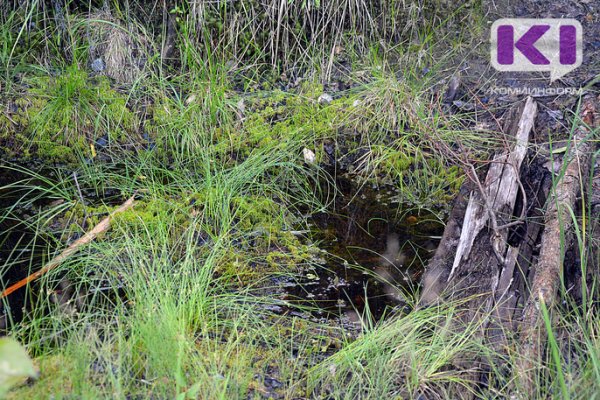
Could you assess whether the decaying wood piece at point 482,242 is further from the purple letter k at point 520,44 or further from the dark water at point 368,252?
the purple letter k at point 520,44

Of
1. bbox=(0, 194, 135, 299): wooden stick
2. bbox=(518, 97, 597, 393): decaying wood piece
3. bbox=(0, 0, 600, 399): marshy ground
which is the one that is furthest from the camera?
bbox=(0, 194, 135, 299): wooden stick

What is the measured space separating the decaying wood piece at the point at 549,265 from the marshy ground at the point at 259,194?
1.9 inches

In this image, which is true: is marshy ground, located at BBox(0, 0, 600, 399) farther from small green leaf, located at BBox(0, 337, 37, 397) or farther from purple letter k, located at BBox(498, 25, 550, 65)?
small green leaf, located at BBox(0, 337, 37, 397)

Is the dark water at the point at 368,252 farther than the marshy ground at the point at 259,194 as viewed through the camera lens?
Yes

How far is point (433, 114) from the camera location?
4031 mm

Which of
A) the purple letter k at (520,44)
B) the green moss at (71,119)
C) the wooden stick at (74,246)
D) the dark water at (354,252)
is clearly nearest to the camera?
the wooden stick at (74,246)

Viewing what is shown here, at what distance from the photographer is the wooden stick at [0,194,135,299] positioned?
277 cm

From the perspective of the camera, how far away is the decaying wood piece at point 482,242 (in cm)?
282

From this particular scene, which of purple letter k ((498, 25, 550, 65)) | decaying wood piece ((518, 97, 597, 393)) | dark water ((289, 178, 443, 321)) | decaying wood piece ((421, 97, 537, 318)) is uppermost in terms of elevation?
purple letter k ((498, 25, 550, 65))

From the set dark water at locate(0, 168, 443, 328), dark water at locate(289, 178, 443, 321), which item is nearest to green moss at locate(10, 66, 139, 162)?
dark water at locate(0, 168, 443, 328)

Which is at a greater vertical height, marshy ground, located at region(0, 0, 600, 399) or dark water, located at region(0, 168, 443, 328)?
marshy ground, located at region(0, 0, 600, 399)

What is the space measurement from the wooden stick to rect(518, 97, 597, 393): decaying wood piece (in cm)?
179

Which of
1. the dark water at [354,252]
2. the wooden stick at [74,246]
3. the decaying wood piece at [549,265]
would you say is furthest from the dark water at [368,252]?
the wooden stick at [74,246]

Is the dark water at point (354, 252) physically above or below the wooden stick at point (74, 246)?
below
